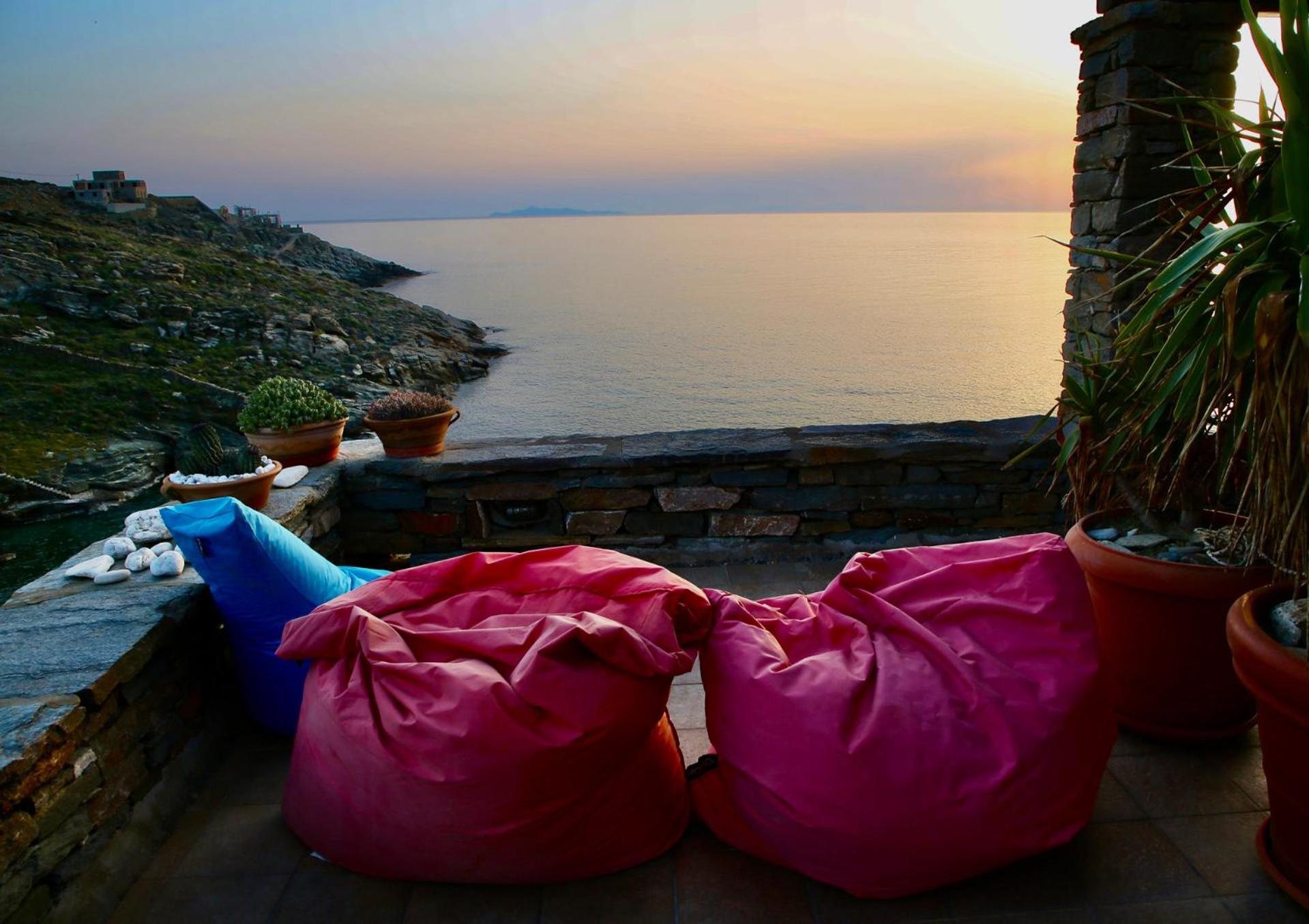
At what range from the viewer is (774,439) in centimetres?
349

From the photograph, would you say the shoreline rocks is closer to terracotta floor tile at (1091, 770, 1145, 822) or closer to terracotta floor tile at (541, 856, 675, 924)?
terracotta floor tile at (541, 856, 675, 924)

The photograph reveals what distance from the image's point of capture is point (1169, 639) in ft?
6.48

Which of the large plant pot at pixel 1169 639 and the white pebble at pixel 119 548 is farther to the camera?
the white pebble at pixel 119 548

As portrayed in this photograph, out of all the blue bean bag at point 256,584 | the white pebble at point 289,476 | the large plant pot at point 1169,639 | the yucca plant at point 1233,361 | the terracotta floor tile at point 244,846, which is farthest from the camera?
the white pebble at point 289,476

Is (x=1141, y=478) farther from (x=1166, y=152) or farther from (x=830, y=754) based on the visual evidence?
(x=1166, y=152)

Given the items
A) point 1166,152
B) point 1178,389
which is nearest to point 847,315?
point 1166,152

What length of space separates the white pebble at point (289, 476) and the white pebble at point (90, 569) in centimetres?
91

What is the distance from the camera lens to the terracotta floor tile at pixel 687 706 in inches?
89.7

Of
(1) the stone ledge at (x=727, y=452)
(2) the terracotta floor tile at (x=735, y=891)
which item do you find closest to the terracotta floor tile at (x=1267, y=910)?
(2) the terracotta floor tile at (x=735, y=891)

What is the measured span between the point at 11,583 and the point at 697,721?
245 inches

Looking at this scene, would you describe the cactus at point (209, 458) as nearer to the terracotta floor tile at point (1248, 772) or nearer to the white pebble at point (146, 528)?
the white pebble at point (146, 528)

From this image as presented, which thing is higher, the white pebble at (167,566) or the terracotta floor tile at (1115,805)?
the white pebble at (167,566)

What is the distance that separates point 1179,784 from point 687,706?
1.20 m

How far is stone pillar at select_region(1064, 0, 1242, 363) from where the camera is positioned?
127 inches
